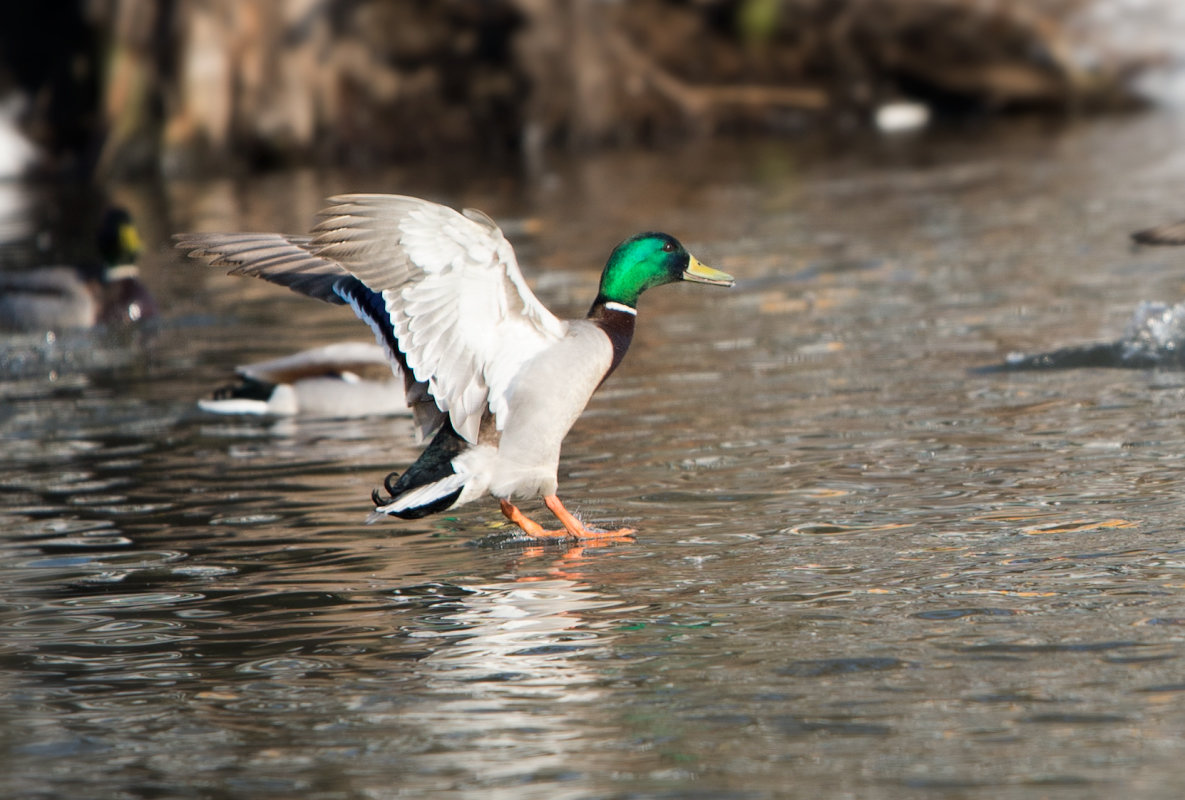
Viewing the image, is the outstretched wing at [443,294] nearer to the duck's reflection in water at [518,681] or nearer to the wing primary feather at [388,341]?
the wing primary feather at [388,341]

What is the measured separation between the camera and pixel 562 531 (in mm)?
5984

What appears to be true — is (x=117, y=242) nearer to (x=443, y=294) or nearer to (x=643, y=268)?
(x=643, y=268)

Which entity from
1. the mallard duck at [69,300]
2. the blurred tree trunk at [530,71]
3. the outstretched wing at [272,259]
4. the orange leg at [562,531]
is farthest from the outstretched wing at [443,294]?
the blurred tree trunk at [530,71]

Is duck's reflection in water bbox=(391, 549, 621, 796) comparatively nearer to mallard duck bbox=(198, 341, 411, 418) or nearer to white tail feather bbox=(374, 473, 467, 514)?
white tail feather bbox=(374, 473, 467, 514)

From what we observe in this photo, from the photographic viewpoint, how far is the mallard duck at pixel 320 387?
8.32m

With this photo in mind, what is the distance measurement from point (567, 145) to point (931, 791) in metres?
22.5

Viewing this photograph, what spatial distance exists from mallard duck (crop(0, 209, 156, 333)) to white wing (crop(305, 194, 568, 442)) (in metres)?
6.48

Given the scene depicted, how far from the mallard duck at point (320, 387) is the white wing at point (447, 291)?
2.59m

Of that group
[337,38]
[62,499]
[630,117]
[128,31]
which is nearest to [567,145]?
[630,117]

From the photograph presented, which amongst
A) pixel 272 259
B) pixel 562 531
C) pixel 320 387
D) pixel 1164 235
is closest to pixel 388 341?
pixel 272 259

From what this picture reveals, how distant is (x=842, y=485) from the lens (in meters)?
6.23

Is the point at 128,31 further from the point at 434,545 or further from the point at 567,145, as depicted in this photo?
the point at 434,545

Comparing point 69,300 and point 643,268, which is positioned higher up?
point 69,300

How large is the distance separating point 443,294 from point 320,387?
2.94 meters
